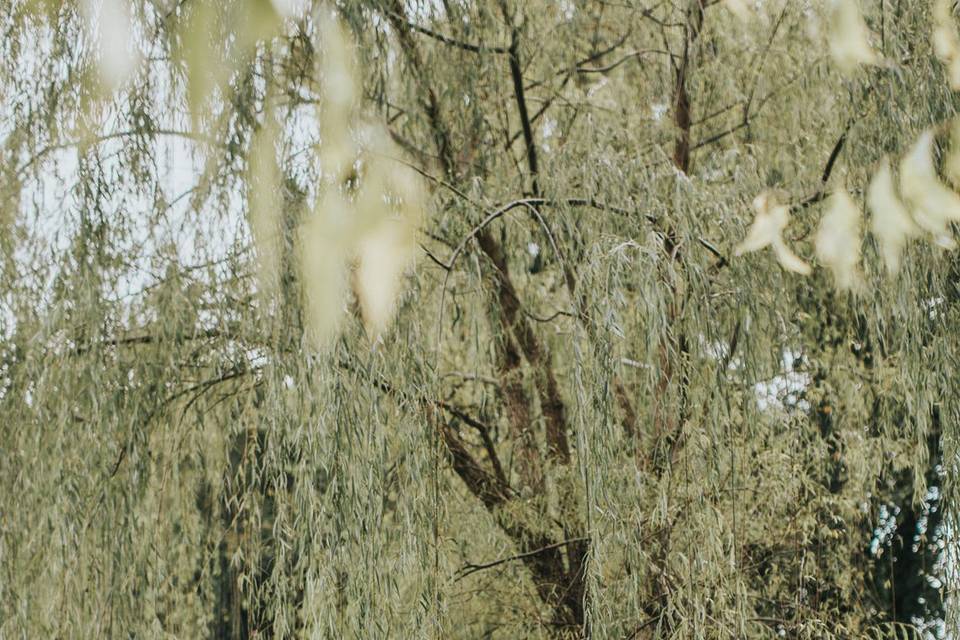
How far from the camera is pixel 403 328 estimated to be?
7.20 ft

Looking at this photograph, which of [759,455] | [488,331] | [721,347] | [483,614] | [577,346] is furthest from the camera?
[483,614]

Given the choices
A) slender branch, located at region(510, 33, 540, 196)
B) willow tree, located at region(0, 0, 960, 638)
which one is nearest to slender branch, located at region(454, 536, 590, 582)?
willow tree, located at region(0, 0, 960, 638)

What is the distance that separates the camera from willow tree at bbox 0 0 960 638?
2.07 m

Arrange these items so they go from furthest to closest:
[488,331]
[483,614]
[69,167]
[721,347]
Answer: [483,614]
[488,331]
[69,167]
[721,347]

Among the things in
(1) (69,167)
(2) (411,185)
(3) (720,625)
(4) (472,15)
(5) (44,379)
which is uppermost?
(4) (472,15)

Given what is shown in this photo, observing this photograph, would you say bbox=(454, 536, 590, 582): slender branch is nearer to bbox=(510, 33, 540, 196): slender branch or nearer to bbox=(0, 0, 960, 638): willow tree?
bbox=(0, 0, 960, 638): willow tree

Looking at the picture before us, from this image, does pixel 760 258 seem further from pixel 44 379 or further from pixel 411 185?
pixel 44 379

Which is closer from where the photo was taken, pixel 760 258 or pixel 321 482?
pixel 321 482

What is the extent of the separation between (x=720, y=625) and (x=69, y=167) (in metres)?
1.84

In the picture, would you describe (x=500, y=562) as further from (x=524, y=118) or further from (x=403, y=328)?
(x=524, y=118)

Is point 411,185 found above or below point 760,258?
above

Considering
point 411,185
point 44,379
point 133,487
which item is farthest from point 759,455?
point 44,379

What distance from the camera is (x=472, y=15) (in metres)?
2.76

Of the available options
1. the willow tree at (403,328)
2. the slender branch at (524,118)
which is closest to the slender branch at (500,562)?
the willow tree at (403,328)
